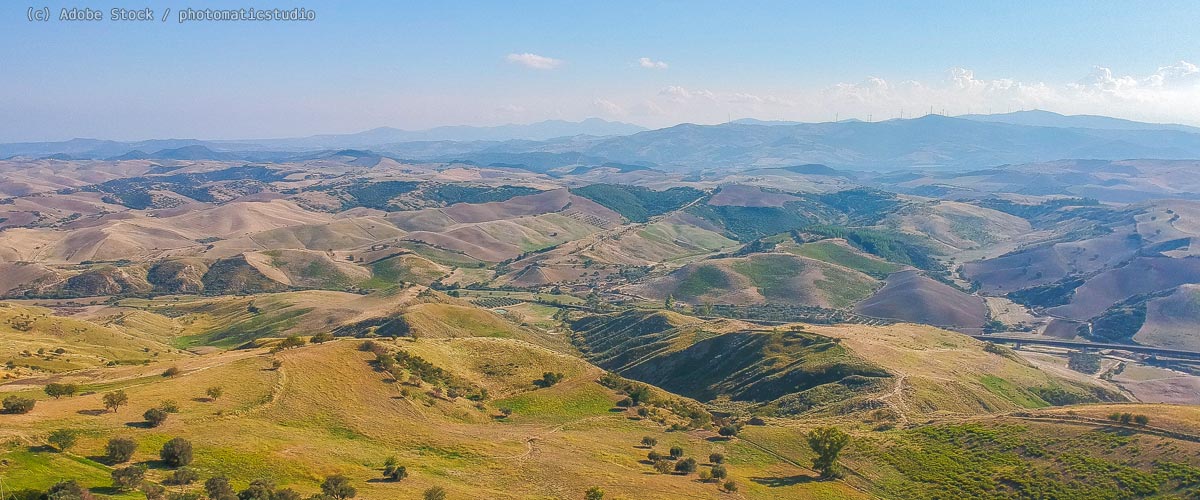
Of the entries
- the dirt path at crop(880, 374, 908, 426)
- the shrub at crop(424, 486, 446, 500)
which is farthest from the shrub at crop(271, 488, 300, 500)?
the dirt path at crop(880, 374, 908, 426)

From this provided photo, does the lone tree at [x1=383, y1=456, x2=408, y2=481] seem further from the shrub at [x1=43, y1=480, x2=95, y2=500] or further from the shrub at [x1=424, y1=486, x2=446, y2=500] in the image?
the shrub at [x1=43, y1=480, x2=95, y2=500]

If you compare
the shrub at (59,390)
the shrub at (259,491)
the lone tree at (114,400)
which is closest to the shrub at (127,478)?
the shrub at (259,491)

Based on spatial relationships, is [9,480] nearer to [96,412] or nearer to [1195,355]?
[96,412]

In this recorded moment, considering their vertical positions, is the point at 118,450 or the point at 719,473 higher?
the point at 118,450

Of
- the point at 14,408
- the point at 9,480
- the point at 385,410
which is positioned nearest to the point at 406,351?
the point at 385,410

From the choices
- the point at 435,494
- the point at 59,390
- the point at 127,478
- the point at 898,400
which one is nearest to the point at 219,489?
the point at 127,478

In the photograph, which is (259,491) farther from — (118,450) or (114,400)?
(114,400)

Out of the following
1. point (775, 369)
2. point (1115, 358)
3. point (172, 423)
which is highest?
point (172, 423)
